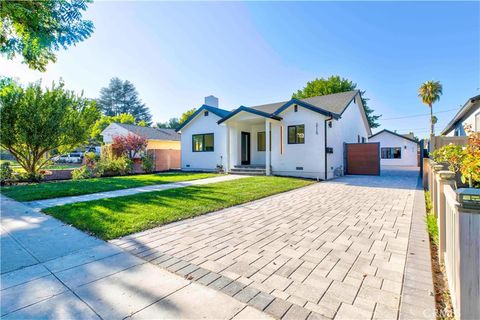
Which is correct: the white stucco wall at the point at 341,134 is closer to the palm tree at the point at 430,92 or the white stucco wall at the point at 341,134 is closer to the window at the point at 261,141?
the window at the point at 261,141

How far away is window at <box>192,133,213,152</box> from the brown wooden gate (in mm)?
9211

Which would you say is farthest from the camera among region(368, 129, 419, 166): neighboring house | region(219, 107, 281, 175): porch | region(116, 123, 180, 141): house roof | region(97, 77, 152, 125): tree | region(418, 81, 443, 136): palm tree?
region(97, 77, 152, 125): tree

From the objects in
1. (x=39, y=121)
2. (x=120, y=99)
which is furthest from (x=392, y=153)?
(x=120, y=99)

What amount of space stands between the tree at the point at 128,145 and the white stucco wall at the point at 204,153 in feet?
10.0

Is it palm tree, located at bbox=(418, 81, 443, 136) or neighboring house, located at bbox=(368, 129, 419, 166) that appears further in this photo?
palm tree, located at bbox=(418, 81, 443, 136)

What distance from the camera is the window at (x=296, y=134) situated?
42.8 ft

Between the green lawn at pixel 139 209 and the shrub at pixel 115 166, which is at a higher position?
the shrub at pixel 115 166

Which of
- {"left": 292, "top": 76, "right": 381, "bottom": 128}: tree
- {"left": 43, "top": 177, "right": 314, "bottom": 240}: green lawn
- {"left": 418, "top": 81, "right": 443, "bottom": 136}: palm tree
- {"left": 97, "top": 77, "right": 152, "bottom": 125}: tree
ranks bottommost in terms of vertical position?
{"left": 43, "top": 177, "right": 314, "bottom": 240}: green lawn

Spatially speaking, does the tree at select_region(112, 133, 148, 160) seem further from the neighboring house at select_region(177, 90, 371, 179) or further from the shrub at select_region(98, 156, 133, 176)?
the neighboring house at select_region(177, 90, 371, 179)

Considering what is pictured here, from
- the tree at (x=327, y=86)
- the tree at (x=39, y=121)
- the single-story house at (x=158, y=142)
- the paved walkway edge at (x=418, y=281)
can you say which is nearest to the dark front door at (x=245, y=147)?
the single-story house at (x=158, y=142)

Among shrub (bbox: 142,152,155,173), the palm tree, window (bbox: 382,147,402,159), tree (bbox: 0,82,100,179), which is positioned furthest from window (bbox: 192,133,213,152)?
the palm tree

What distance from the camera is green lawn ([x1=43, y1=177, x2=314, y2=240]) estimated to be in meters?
4.40

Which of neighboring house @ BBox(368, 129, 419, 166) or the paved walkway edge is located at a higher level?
neighboring house @ BBox(368, 129, 419, 166)

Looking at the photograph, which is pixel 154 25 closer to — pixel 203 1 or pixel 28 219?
pixel 203 1
